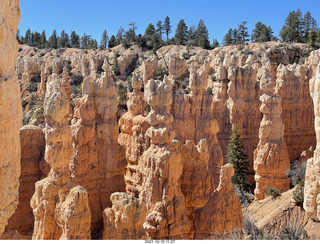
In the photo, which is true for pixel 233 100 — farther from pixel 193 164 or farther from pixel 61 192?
pixel 61 192

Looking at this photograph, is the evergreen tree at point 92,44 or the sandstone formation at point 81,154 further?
the evergreen tree at point 92,44

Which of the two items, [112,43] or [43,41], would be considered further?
[43,41]

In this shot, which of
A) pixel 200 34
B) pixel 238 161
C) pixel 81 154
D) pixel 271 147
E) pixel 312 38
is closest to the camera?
pixel 81 154

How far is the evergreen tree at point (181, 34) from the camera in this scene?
74.1 metres

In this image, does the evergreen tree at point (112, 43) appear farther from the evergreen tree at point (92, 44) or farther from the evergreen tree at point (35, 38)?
the evergreen tree at point (35, 38)

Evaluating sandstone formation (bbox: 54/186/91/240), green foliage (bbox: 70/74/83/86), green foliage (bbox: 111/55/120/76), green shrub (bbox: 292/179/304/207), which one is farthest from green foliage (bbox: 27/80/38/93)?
sandstone formation (bbox: 54/186/91/240)

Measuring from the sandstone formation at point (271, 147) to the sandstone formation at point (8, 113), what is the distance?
16.5 metres

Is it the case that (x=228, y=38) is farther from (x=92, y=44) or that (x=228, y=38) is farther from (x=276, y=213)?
(x=276, y=213)

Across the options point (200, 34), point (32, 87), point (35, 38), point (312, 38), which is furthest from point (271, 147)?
point (35, 38)

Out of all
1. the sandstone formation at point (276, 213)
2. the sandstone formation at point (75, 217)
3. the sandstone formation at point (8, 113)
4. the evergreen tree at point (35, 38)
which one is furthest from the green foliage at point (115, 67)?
the sandstone formation at point (8, 113)

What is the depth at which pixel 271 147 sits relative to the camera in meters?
20.2

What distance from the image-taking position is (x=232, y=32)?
71.9m

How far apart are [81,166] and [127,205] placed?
18.4 ft

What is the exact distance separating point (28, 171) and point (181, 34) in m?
64.3
